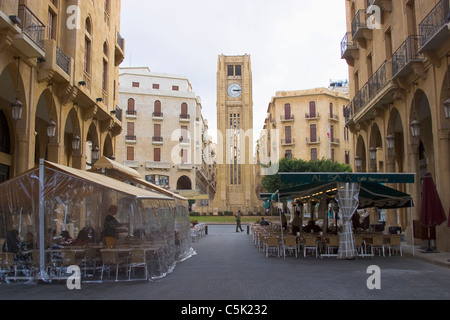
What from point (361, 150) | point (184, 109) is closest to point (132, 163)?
point (184, 109)

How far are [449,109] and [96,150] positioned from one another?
1473 cm

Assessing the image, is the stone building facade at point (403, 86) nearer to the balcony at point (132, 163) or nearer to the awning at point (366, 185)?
the awning at point (366, 185)

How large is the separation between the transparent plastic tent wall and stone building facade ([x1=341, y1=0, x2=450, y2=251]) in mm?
9557

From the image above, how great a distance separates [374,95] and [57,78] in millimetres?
14231

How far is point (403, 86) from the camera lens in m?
17.3

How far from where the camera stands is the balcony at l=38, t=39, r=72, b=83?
1442 centimetres

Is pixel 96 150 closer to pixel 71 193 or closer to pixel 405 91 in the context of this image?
pixel 71 193

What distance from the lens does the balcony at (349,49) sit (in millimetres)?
24969

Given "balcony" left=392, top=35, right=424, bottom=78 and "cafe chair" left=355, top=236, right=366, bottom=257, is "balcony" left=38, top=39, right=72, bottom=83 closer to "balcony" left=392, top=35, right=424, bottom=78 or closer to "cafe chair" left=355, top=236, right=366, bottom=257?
"cafe chair" left=355, top=236, right=366, bottom=257

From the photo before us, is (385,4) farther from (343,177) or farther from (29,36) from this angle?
(29,36)

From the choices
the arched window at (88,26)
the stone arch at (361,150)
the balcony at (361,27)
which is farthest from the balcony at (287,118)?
the arched window at (88,26)

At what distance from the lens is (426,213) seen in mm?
13570
